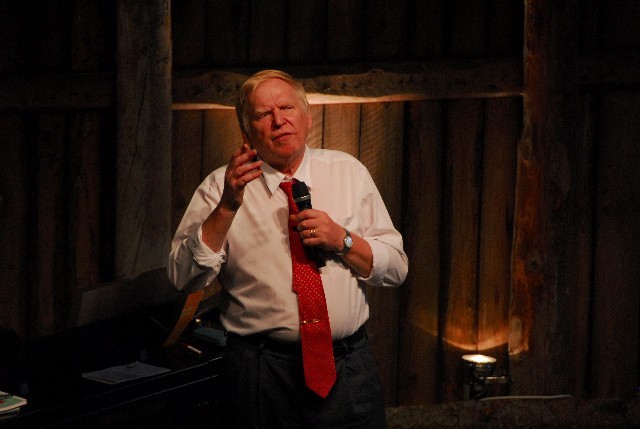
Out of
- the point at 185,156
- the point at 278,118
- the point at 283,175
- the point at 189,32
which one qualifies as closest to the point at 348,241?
the point at 283,175

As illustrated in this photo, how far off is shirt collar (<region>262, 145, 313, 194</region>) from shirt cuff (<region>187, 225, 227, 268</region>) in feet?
0.92

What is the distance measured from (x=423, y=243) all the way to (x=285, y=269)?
189cm

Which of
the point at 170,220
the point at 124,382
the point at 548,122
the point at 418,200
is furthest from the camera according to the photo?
the point at 170,220

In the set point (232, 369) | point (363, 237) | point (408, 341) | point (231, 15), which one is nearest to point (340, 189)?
point (363, 237)

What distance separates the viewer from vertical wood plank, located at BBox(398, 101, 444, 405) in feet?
13.2

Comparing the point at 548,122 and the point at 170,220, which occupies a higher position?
the point at 548,122

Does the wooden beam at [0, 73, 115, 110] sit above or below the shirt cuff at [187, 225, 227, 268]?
above

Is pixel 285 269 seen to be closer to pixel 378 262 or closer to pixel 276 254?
pixel 276 254

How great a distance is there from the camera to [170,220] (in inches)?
171

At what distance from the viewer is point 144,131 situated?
4.23m

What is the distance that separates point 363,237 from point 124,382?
95 centimetres

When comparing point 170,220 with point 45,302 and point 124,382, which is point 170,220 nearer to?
point 45,302

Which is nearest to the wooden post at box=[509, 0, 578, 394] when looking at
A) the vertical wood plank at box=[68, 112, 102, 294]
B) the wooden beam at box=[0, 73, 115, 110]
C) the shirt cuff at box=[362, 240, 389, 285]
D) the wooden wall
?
the wooden wall

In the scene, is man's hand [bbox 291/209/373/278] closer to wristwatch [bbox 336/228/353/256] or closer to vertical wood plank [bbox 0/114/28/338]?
wristwatch [bbox 336/228/353/256]
